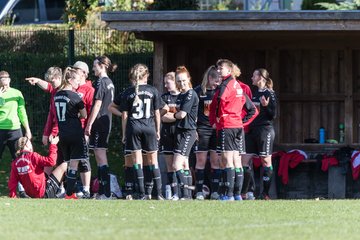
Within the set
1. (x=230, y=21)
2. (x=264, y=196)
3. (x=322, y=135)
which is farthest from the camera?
(x=322, y=135)

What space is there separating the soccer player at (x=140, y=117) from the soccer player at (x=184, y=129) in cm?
42

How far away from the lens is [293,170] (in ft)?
62.1

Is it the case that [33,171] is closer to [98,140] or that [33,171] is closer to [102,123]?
[98,140]

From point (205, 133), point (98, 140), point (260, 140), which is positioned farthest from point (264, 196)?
point (98, 140)

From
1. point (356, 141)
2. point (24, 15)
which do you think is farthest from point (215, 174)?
point (24, 15)

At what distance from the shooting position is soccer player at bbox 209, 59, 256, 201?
15.1 metres

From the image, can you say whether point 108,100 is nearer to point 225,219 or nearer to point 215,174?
point 215,174

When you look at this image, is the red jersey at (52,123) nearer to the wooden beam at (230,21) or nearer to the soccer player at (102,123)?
the soccer player at (102,123)

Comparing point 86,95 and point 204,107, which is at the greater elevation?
point 86,95

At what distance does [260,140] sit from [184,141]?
1627 mm

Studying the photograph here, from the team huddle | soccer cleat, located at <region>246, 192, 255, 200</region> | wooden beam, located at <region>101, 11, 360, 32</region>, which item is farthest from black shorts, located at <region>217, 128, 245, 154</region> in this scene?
wooden beam, located at <region>101, 11, 360, 32</region>

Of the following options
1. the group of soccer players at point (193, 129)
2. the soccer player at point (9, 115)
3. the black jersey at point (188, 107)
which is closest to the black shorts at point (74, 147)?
the group of soccer players at point (193, 129)

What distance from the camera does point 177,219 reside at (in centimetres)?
1199

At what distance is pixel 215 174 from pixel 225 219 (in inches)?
182
